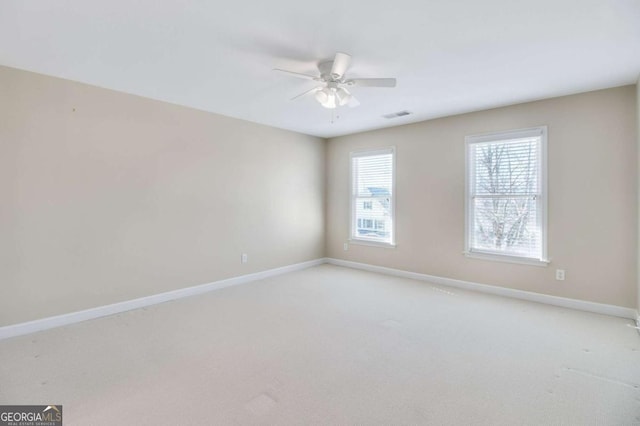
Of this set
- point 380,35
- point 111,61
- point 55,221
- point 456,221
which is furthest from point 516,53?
point 55,221

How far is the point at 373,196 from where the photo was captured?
5.58 metres

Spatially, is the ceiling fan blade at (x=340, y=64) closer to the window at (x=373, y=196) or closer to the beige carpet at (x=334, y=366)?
the beige carpet at (x=334, y=366)

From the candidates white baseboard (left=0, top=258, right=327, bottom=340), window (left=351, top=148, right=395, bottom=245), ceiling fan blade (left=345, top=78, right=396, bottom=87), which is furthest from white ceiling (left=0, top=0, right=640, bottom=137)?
white baseboard (left=0, top=258, right=327, bottom=340)

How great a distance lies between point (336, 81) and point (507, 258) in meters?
3.14

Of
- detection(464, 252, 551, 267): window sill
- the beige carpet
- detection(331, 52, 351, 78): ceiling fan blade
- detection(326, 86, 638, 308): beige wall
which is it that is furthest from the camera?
detection(464, 252, 551, 267): window sill

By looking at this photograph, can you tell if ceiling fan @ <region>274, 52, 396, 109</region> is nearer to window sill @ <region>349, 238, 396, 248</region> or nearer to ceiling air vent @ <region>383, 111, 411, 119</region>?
ceiling air vent @ <region>383, 111, 411, 119</region>

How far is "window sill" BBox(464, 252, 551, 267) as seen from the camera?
388 centimetres

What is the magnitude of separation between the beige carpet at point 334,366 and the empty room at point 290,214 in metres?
0.02

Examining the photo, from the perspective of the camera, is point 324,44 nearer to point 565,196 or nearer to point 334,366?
point 334,366

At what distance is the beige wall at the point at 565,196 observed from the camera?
339 cm

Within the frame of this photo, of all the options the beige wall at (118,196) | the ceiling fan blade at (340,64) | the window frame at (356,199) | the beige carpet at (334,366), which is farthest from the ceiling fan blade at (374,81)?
the window frame at (356,199)

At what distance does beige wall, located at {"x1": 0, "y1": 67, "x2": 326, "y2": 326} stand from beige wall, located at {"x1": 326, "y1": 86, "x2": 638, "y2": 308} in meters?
2.45

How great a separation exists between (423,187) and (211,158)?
124 inches

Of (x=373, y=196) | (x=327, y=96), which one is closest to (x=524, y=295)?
(x=373, y=196)
